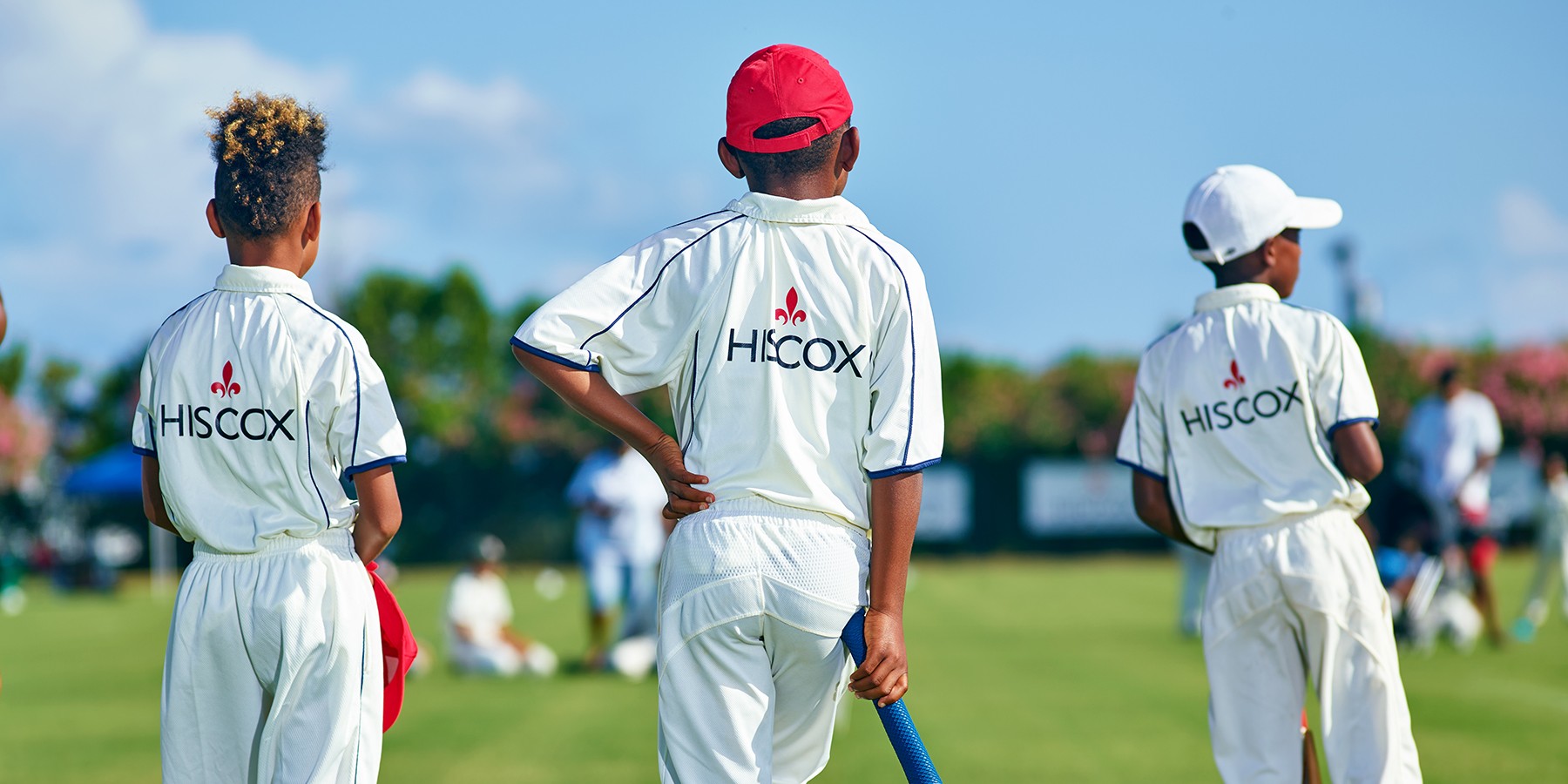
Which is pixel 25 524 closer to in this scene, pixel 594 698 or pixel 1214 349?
pixel 594 698

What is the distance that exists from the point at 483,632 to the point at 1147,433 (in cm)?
883

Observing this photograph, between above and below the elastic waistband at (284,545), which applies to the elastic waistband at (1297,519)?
below

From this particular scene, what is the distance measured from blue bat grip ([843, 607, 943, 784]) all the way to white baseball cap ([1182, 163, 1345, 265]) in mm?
1995

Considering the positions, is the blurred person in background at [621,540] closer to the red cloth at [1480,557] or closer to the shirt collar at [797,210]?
the red cloth at [1480,557]

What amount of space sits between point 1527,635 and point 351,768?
42.9 feet

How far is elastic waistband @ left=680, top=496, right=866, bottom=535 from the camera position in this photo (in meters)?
3.14

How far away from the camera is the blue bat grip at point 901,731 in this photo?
301 cm

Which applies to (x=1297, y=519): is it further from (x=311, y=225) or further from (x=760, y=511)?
(x=311, y=225)

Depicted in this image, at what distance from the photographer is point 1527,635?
13.9 meters

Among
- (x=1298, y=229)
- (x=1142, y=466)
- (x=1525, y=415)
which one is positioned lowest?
(x=1525, y=415)

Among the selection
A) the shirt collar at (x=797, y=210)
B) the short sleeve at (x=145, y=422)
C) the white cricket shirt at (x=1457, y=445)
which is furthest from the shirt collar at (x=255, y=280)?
the white cricket shirt at (x=1457, y=445)

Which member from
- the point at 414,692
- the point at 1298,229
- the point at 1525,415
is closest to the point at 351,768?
the point at 1298,229

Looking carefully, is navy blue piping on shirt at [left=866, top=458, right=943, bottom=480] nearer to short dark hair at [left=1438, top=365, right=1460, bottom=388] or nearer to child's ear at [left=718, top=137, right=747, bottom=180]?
child's ear at [left=718, top=137, right=747, bottom=180]

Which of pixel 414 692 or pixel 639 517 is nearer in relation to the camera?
pixel 414 692
